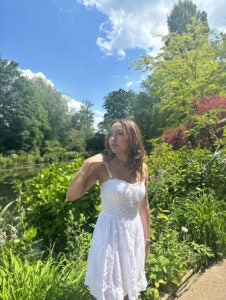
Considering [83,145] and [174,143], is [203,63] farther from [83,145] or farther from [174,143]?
[83,145]

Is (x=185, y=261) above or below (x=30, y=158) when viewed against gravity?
below

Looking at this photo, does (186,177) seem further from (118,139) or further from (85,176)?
(85,176)

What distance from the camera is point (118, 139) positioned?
1.51 m

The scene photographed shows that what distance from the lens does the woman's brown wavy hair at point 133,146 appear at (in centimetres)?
153

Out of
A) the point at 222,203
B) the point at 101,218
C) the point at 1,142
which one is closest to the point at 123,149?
the point at 101,218

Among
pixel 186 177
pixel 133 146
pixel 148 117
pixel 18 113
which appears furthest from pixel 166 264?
pixel 18 113

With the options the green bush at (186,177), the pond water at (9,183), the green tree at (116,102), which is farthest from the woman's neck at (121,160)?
the green tree at (116,102)

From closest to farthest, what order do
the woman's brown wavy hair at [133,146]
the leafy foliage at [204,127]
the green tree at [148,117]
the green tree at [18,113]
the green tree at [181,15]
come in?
the woman's brown wavy hair at [133,146]
the leafy foliage at [204,127]
the green tree at [148,117]
the green tree at [181,15]
the green tree at [18,113]

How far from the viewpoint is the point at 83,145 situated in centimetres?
3934

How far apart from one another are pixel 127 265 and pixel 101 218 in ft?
0.97

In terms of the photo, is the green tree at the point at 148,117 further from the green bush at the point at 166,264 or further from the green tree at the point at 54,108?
the green tree at the point at 54,108

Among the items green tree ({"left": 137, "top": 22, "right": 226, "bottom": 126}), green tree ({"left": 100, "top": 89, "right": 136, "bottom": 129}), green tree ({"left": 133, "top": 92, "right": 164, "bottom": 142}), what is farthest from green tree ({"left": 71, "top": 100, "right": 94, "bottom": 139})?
green tree ({"left": 137, "top": 22, "right": 226, "bottom": 126})

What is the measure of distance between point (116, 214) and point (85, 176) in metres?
0.28

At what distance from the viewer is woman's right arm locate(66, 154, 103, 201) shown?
4.63 feet
